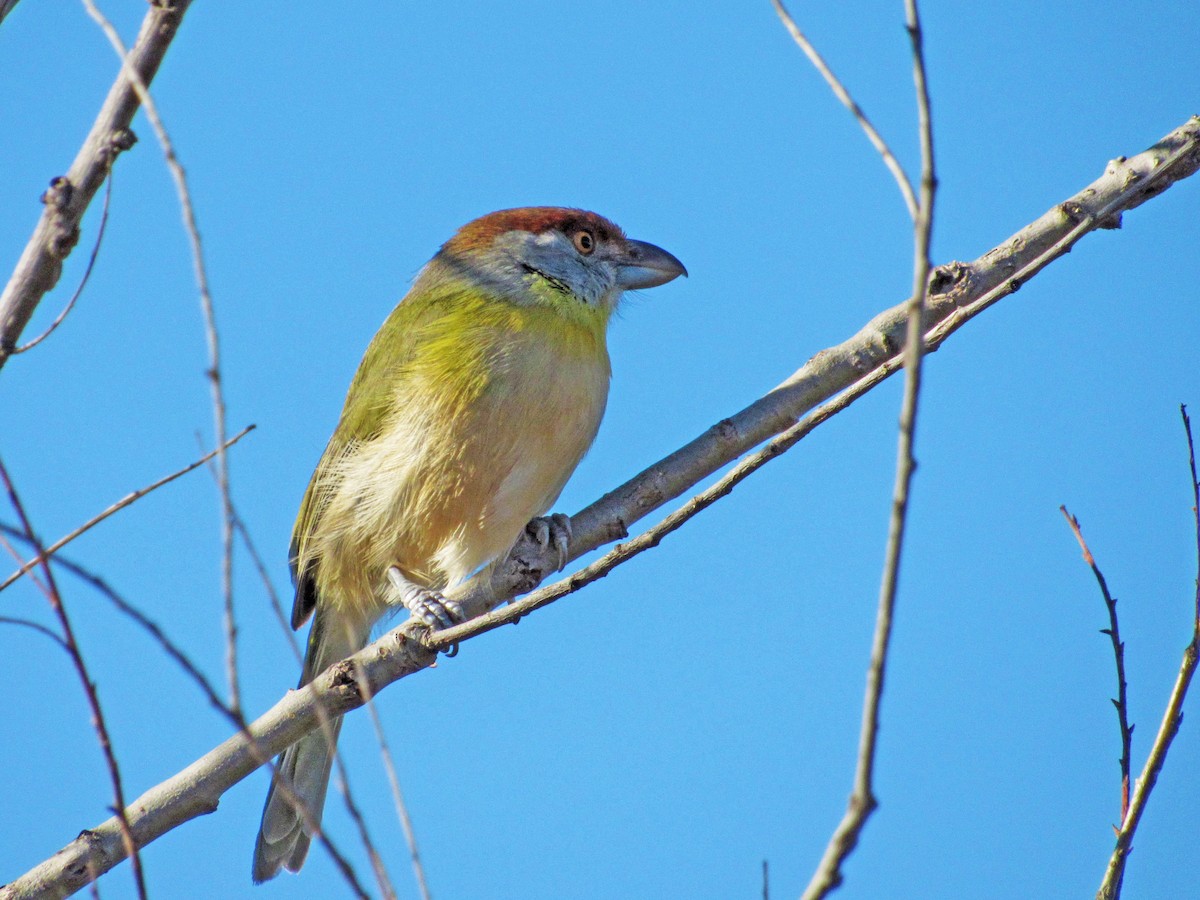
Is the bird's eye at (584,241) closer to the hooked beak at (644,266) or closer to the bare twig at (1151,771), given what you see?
the hooked beak at (644,266)

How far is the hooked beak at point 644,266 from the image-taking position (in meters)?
6.04

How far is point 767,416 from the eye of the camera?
14.0ft

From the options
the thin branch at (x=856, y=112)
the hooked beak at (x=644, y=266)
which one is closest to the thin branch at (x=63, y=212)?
the thin branch at (x=856, y=112)

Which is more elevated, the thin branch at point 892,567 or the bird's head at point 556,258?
the bird's head at point 556,258

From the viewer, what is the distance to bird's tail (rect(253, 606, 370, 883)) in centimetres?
508

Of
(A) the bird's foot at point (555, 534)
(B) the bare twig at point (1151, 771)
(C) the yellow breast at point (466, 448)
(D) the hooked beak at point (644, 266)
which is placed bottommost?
(B) the bare twig at point (1151, 771)

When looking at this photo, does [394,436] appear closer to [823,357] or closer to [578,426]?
[578,426]

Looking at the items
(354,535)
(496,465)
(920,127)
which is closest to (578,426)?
(496,465)

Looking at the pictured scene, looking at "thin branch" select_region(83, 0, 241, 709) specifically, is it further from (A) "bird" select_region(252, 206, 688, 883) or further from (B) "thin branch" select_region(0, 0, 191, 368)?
(A) "bird" select_region(252, 206, 688, 883)

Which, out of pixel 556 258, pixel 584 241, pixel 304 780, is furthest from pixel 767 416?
pixel 304 780

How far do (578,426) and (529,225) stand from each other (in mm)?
1405

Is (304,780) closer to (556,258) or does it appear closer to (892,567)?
(556,258)

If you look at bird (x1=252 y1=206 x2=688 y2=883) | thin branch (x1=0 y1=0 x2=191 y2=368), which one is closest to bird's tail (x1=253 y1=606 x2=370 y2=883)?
bird (x1=252 y1=206 x2=688 y2=883)

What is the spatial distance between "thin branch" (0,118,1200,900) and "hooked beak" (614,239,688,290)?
188 cm
